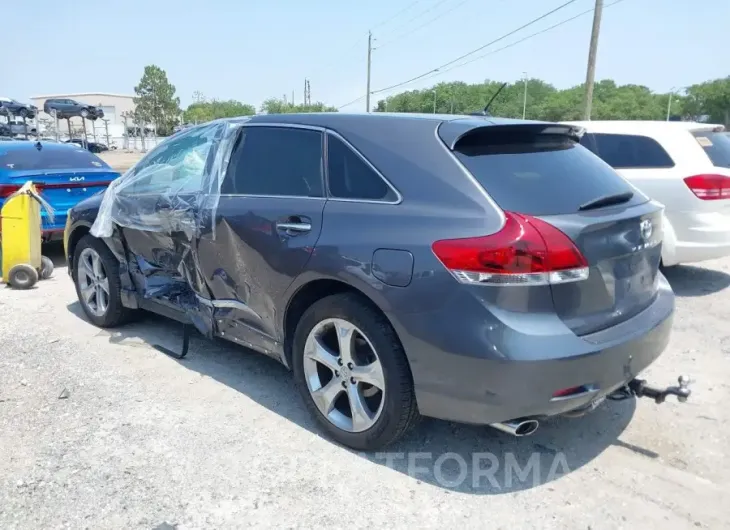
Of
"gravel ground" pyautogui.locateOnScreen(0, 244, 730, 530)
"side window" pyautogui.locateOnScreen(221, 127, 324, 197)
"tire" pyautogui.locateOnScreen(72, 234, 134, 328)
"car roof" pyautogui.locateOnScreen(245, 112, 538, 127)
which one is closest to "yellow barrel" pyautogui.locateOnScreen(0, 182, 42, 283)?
"tire" pyautogui.locateOnScreen(72, 234, 134, 328)

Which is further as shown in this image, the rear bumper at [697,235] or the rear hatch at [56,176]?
the rear hatch at [56,176]

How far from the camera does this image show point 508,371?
2.52 meters

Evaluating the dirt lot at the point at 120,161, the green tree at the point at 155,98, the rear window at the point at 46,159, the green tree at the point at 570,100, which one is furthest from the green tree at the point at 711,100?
the rear window at the point at 46,159

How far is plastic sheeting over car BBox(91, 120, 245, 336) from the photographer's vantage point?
3912mm

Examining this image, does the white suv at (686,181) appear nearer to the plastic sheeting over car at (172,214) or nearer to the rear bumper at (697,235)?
the rear bumper at (697,235)

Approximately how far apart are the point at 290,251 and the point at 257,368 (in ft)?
4.44

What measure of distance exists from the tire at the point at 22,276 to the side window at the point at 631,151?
6119 millimetres

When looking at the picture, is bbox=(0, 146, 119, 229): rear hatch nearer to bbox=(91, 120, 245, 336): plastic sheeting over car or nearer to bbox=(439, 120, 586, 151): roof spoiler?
bbox=(91, 120, 245, 336): plastic sheeting over car

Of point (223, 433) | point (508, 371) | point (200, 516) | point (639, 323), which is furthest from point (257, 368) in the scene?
point (639, 323)

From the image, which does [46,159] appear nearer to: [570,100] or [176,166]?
[176,166]

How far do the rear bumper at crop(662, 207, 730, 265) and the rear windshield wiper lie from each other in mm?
2997

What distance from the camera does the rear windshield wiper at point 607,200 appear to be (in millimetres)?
2836

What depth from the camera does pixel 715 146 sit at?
607cm

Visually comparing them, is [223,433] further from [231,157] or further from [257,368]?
[231,157]
